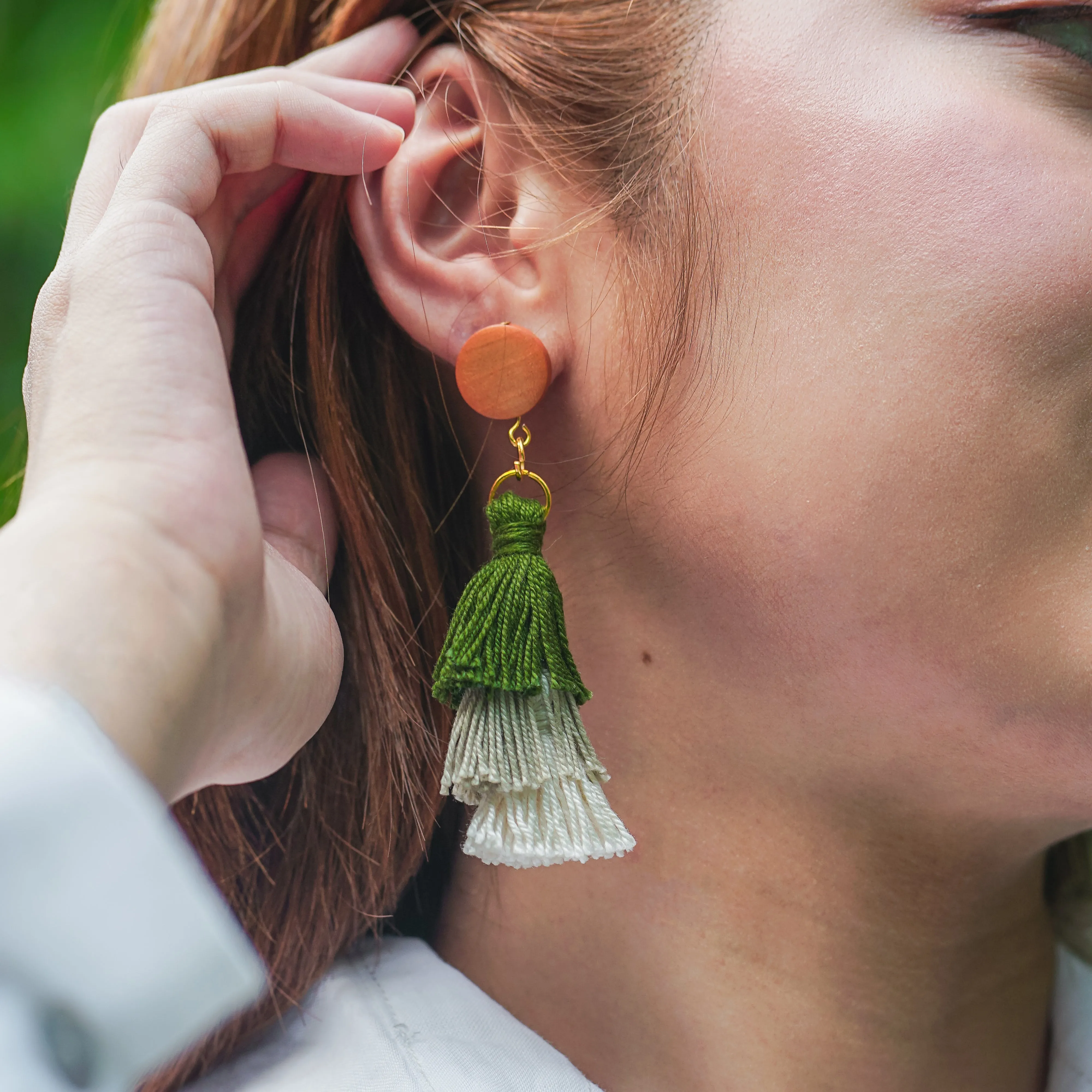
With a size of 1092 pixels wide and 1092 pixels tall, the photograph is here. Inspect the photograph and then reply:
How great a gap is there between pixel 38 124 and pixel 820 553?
2.10 metres

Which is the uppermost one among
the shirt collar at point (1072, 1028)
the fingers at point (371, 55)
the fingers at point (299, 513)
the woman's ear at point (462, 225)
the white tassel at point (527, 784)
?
the fingers at point (371, 55)

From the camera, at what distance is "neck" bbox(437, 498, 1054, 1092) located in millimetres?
1229

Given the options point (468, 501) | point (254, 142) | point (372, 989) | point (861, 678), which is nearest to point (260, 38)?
point (254, 142)

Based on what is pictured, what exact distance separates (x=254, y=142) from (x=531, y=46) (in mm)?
333

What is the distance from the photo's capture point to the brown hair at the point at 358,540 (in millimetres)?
1255

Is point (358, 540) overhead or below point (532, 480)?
below

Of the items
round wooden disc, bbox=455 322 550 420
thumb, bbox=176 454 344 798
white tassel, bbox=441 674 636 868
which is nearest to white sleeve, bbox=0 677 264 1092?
thumb, bbox=176 454 344 798

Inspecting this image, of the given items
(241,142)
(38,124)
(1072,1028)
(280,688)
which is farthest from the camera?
(38,124)

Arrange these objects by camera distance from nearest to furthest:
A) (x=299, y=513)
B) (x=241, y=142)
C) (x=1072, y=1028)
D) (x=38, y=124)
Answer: (x=241, y=142) → (x=299, y=513) → (x=1072, y=1028) → (x=38, y=124)

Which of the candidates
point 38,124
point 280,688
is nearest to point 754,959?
point 280,688

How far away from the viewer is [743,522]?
1.08 metres

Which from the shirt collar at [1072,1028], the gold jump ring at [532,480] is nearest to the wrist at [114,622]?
the gold jump ring at [532,480]

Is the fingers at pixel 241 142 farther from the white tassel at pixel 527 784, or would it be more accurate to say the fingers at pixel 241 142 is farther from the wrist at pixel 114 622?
the white tassel at pixel 527 784

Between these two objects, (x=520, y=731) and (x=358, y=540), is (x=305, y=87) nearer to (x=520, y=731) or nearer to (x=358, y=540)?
(x=358, y=540)
